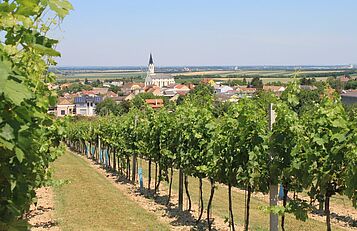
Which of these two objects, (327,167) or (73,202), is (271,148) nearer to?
(327,167)

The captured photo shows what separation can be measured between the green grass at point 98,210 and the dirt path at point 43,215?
189mm

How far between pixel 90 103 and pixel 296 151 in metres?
124

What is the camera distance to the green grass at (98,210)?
11.1 metres

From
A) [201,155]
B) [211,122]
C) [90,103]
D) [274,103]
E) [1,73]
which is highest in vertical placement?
[1,73]

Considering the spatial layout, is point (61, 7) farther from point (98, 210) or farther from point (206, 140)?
point (98, 210)

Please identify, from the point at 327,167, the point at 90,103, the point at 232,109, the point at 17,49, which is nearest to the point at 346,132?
the point at 327,167

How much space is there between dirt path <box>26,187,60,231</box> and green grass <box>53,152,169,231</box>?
0.62ft

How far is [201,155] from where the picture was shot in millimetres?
10102

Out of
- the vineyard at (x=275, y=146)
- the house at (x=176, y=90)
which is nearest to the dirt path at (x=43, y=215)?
the vineyard at (x=275, y=146)

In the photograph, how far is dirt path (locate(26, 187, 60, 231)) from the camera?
10.7m

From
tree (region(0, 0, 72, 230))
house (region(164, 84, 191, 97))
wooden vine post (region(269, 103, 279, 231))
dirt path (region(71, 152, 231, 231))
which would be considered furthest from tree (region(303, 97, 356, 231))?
house (region(164, 84, 191, 97))

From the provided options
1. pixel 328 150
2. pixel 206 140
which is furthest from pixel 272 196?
pixel 206 140

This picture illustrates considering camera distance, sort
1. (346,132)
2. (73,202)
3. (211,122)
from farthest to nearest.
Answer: (73,202)
(211,122)
(346,132)

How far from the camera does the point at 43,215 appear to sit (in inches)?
478
